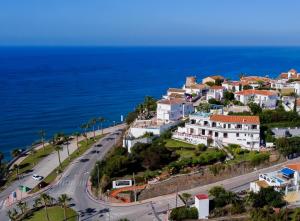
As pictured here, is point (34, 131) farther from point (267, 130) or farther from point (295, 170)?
point (295, 170)

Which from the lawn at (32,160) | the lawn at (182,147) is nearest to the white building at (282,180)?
the lawn at (182,147)

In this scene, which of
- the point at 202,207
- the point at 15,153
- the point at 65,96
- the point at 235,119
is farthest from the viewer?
the point at 65,96

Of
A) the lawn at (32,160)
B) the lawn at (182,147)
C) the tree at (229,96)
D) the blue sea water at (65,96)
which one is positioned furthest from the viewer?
the blue sea water at (65,96)

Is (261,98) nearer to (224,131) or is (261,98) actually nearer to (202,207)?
(224,131)

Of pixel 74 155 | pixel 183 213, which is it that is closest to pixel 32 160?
pixel 74 155

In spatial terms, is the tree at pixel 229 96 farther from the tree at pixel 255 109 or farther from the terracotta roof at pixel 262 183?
the terracotta roof at pixel 262 183

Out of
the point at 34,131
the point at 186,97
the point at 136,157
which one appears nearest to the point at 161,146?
the point at 136,157
